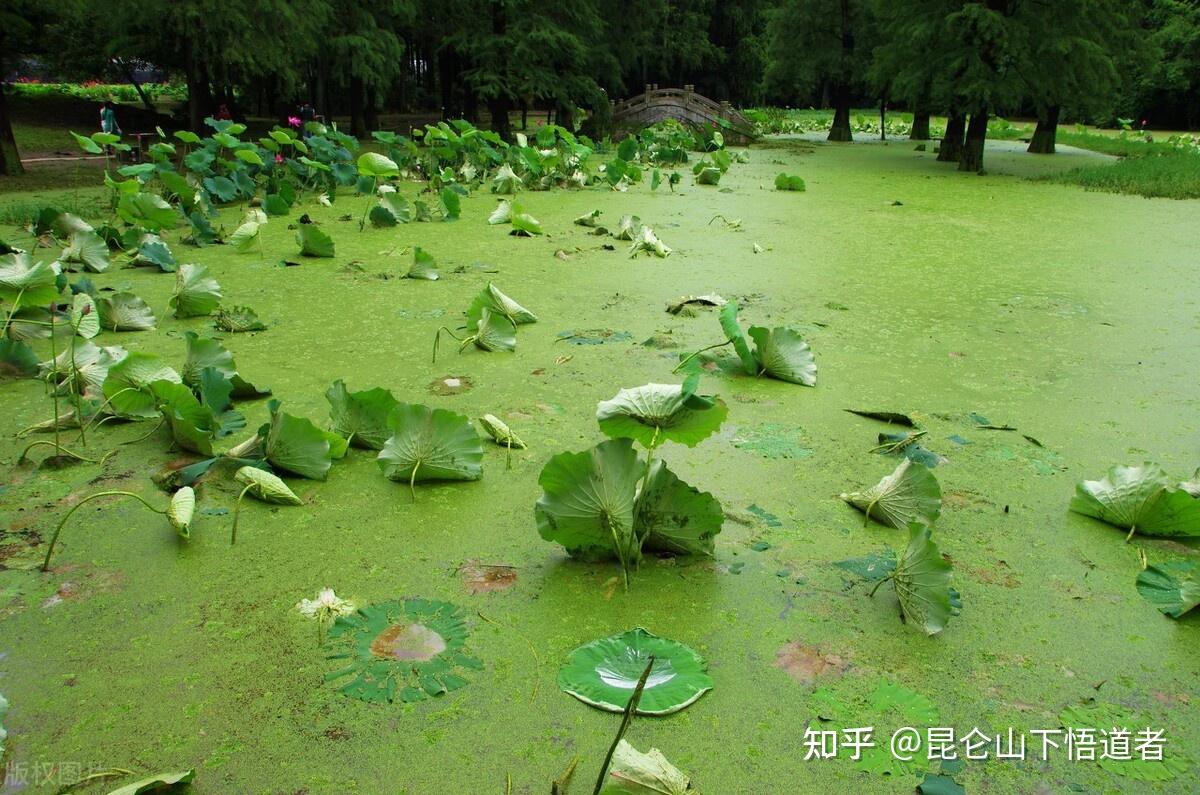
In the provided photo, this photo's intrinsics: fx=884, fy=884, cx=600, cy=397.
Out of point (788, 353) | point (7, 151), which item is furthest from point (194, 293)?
point (7, 151)

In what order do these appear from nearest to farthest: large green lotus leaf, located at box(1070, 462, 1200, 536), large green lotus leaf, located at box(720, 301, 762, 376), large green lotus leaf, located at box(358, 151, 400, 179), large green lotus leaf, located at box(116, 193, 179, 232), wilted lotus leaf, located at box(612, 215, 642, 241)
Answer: large green lotus leaf, located at box(1070, 462, 1200, 536)
large green lotus leaf, located at box(720, 301, 762, 376)
large green lotus leaf, located at box(116, 193, 179, 232)
wilted lotus leaf, located at box(612, 215, 642, 241)
large green lotus leaf, located at box(358, 151, 400, 179)

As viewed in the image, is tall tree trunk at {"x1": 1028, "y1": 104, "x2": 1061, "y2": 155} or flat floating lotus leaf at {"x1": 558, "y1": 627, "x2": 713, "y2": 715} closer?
flat floating lotus leaf at {"x1": 558, "y1": 627, "x2": 713, "y2": 715}

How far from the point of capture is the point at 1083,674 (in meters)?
1.06

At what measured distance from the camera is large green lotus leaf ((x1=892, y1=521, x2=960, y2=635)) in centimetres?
111

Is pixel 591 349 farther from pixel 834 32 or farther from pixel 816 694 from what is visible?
pixel 834 32

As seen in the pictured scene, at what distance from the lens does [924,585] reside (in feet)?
3.72

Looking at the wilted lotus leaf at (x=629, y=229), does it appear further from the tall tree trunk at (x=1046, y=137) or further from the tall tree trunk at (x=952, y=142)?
the tall tree trunk at (x=1046, y=137)

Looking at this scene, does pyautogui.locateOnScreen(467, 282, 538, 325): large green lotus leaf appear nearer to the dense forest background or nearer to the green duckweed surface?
the green duckweed surface

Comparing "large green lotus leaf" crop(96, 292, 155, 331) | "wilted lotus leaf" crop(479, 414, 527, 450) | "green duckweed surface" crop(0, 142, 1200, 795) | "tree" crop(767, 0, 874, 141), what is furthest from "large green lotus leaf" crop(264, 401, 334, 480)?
"tree" crop(767, 0, 874, 141)

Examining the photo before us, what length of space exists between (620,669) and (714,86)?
24.5 m

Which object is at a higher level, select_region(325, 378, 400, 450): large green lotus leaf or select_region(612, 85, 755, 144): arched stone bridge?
select_region(612, 85, 755, 144): arched stone bridge

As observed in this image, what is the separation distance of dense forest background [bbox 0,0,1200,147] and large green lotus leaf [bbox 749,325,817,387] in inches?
228

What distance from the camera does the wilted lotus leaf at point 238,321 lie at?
2.45 meters

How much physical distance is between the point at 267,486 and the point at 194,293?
138cm
